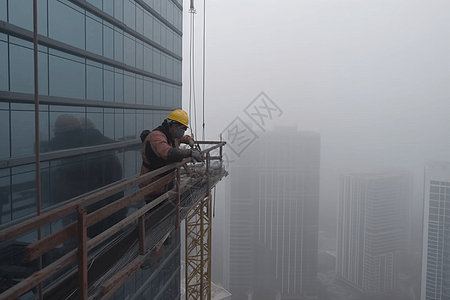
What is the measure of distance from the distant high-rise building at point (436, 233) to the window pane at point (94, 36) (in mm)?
55250

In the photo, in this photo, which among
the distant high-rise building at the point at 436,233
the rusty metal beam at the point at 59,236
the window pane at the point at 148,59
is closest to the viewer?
the rusty metal beam at the point at 59,236

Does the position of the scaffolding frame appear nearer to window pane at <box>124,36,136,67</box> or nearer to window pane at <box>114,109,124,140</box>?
window pane at <box>114,109,124,140</box>

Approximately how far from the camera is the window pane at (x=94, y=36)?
28.5 feet

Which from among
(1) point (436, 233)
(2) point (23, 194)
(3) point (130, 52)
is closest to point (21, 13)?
(2) point (23, 194)

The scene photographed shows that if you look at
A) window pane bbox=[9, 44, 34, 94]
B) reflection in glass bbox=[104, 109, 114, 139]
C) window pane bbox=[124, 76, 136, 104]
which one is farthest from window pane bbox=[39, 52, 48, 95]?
window pane bbox=[124, 76, 136, 104]

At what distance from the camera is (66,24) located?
768cm

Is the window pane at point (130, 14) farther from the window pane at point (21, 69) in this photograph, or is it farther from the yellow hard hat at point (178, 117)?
the yellow hard hat at point (178, 117)

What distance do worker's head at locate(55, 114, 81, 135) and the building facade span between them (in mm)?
23

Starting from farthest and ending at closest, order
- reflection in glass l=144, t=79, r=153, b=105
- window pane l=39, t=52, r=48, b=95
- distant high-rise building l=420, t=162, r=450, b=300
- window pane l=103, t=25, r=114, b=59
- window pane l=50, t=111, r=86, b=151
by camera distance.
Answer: distant high-rise building l=420, t=162, r=450, b=300, reflection in glass l=144, t=79, r=153, b=105, window pane l=103, t=25, r=114, b=59, window pane l=50, t=111, r=86, b=151, window pane l=39, t=52, r=48, b=95

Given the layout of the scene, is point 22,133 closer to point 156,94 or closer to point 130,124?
point 130,124

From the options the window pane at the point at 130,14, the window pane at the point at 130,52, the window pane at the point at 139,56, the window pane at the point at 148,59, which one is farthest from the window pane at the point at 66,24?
the window pane at the point at 148,59

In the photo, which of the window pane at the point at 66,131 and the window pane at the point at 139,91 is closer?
the window pane at the point at 66,131

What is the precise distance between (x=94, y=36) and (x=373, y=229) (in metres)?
67.4

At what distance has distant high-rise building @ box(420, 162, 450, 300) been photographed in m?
48.2
